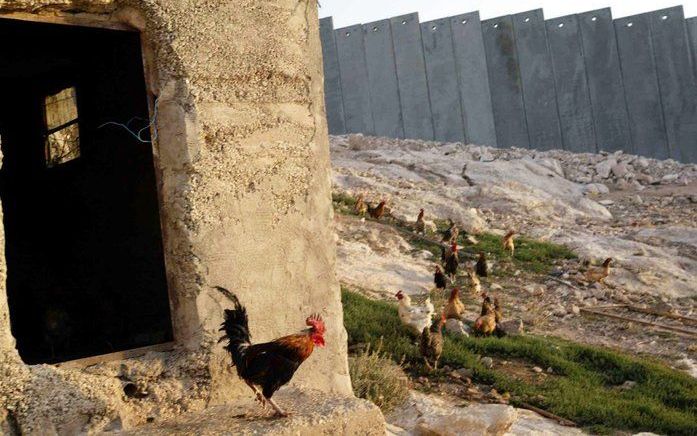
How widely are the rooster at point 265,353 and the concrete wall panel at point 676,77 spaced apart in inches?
736

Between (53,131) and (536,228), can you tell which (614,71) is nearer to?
(536,228)

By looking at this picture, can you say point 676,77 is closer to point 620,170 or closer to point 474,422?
point 620,170

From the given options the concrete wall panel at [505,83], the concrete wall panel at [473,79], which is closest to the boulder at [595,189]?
the concrete wall panel at [505,83]

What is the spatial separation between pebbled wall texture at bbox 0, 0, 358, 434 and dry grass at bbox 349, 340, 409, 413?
1.87 meters

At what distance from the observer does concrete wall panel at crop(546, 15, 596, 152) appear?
20953 mm

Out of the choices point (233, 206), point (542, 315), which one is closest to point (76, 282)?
point (233, 206)

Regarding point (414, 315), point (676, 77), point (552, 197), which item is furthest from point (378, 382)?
point (676, 77)

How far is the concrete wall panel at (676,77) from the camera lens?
20.7 m

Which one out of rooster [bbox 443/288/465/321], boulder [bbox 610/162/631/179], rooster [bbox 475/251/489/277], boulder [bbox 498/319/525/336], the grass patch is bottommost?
the grass patch

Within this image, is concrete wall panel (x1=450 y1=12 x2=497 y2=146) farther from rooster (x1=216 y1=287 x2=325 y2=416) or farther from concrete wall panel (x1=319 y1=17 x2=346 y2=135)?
rooster (x1=216 y1=287 x2=325 y2=416)

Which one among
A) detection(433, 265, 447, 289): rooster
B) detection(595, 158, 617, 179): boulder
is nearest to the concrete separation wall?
detection(595, 158, 617, 179): boulder

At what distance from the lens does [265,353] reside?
396cm

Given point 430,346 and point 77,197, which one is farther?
point 430,346

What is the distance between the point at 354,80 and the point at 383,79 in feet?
2.39
